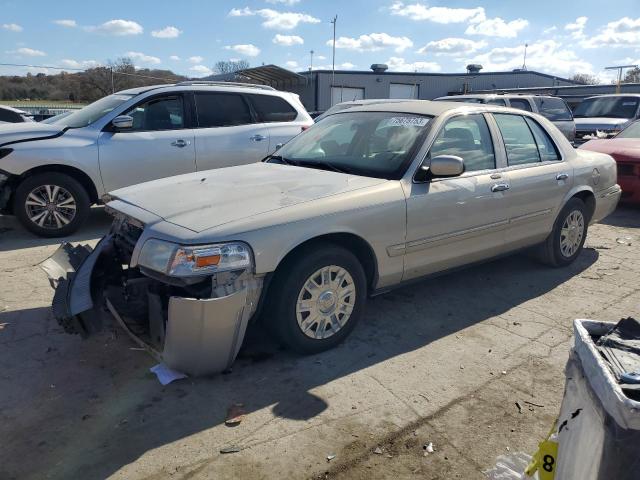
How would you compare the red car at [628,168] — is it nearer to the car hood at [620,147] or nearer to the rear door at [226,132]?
the car hood at [620,147]

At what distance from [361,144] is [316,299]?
1.50 m

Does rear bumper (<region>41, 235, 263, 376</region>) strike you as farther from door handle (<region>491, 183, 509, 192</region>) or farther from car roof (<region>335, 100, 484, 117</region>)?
door handle (<region>491, 183, 509, 192</region>)

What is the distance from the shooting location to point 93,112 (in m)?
6.75

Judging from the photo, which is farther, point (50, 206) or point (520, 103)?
point (520, 103)

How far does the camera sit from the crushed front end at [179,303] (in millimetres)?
2852

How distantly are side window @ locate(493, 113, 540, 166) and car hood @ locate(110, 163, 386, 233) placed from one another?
156 cm

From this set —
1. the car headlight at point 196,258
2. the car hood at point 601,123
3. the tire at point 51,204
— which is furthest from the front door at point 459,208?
the car hood at point 601,123

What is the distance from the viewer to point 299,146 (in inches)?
181

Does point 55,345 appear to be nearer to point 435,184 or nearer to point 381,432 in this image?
point 381,432

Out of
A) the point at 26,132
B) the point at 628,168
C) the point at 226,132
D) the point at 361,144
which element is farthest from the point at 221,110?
the point at 628,168

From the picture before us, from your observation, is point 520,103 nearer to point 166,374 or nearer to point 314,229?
point 314,229

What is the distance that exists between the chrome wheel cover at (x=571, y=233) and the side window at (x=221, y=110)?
4406mm

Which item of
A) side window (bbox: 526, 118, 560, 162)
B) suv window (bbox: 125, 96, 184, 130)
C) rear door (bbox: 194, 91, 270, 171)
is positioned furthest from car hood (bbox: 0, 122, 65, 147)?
side window (bbox: 526, 118, 560, 162)

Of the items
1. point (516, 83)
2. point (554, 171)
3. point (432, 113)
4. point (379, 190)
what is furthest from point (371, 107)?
point (516, 83)
